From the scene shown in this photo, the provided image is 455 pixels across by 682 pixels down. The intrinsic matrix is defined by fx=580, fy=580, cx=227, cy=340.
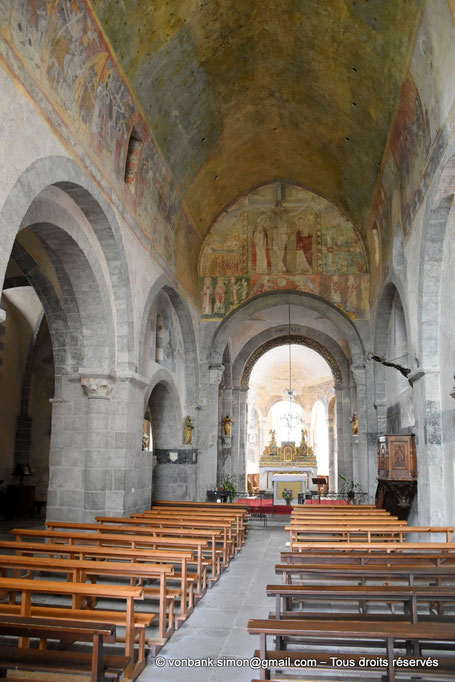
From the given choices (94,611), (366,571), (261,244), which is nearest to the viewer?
(94,611)

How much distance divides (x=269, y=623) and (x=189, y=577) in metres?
3.39

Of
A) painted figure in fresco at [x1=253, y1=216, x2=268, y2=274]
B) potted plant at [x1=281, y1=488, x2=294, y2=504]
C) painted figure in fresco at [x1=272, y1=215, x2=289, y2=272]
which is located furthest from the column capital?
potted plant at [x1=281, y1=488, x2=294, y2=504]

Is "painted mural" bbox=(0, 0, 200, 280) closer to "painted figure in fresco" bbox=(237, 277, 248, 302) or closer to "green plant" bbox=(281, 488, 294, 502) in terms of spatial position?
"painted figure in fresco" bbox=(237, 277, 248, 302)

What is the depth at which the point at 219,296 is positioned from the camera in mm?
18859

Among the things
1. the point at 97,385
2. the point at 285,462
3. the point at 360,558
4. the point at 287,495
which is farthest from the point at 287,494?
the point at 360,558

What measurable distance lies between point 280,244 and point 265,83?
5.46m

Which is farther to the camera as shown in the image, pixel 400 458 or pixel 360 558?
pixel 400 458

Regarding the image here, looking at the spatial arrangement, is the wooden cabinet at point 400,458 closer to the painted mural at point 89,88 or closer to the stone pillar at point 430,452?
the stone pillar at point 430,452

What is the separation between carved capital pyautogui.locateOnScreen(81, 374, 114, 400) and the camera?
37.4ft

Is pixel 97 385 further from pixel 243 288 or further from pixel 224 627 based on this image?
pixel 243 288

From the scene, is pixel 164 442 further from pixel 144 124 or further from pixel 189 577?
pixel 189 577

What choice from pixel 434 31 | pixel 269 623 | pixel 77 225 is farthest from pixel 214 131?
pixel 269 623

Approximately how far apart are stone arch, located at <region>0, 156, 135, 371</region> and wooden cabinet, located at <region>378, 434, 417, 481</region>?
18.8 ft

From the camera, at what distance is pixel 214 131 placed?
15180 mm
